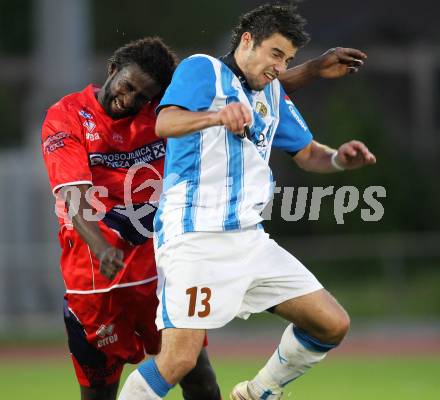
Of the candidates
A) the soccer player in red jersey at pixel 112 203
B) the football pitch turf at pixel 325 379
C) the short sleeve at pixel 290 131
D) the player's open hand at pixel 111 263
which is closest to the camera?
the player's open hand at pixel 111 263

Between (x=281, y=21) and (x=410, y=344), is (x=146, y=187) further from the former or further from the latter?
(x=410, y=344)

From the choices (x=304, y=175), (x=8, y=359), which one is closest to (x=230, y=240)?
(x=8, y=359)

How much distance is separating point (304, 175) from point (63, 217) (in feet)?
51.2

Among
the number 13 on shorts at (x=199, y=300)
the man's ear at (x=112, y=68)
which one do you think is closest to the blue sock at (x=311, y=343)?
the number 13 on shorts at (x=199, y=300)

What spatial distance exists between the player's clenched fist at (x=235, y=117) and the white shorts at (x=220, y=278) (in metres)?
0.85

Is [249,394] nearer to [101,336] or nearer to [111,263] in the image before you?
[101,336]

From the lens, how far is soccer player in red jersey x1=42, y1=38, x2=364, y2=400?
6.21 metres

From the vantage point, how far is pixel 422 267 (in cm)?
1673

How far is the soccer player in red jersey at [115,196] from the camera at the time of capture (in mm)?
6215

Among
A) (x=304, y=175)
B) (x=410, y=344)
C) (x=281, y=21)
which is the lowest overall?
(x=410, y=344)

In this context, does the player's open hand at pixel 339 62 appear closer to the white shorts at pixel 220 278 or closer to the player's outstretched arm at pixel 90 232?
the white shorts at pixel 220 278

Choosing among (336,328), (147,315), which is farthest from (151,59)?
(336,328)

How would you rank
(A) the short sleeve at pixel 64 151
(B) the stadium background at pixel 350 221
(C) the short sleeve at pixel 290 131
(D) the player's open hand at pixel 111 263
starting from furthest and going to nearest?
(B) the stadium background at pixel 350 221
(C) the short sleeve at pixel 290 131
(A) the short sleeve at pixel 64 151
(D) the player's open hand at pixel 111 263

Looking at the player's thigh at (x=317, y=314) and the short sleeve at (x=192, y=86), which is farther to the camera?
the player's thigh at (x=317, y=314)
